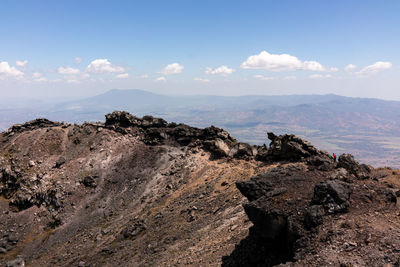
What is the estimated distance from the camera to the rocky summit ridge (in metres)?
18.9

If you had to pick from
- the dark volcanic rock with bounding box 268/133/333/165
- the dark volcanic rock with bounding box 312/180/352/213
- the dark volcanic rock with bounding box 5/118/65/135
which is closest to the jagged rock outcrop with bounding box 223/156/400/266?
the dark volcanic rock with bounding box 312/180/352/213

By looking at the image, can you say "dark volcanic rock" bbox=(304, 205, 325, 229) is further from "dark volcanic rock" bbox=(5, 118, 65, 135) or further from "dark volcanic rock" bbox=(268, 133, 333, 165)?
"dark volcanic rock" bbox=(5, 118, 65, 135)

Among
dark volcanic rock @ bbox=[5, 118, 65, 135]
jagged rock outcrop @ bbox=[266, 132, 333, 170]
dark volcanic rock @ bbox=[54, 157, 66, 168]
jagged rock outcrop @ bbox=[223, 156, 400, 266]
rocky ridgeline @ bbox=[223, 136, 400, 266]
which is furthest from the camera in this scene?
dark volcanic rock @ bbox=[5, 118, 65, 135]

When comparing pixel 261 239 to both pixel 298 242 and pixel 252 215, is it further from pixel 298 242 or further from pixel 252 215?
pixel 298 242

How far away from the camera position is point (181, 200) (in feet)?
144

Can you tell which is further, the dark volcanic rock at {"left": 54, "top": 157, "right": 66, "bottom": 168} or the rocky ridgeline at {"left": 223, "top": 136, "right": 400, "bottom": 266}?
the dark volcanic rock at {"left": 54, "top": 157, "right": 66, "bottom": 168}

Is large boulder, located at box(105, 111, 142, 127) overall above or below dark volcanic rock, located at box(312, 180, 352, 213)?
above

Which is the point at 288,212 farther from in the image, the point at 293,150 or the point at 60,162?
the point at 60,162

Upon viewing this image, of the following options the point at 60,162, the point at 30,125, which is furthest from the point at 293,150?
the point at 30,125

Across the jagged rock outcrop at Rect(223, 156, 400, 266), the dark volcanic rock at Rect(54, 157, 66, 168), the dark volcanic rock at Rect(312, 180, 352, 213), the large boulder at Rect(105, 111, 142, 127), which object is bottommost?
the dark volcanic rock at Rect(54, 157, 66, 168)

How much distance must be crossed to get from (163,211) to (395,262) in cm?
3301

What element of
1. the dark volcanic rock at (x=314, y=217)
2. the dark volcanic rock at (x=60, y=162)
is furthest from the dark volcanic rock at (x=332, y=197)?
the dark volcanic rock at (x=60, y=162)

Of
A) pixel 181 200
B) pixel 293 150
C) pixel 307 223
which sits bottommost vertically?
pixel 181 200

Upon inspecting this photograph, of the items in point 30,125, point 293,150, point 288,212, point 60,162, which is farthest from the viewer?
point 30,125
